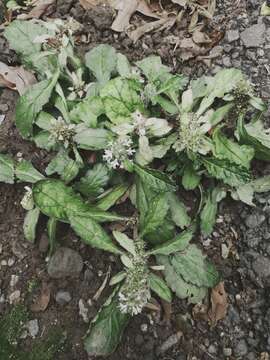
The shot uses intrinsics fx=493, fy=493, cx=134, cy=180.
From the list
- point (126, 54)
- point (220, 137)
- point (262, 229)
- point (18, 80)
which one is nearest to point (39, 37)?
point (18, 80)

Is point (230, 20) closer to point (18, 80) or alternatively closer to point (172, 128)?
point (172, 128)

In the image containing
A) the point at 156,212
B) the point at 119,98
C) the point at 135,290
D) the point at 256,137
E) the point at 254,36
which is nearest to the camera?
the point at 135,290

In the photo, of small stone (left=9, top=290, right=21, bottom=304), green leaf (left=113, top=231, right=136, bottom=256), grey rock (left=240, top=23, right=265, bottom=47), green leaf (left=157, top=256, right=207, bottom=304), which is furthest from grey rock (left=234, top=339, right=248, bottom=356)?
grey rock (left=240, top=23, right=265, bottom=47)

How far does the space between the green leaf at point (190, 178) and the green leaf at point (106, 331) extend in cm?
60

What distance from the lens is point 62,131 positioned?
222cm

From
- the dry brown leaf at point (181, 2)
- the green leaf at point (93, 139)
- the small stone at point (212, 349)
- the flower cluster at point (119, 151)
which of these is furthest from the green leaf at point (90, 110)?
the small stone at point (212, 349)

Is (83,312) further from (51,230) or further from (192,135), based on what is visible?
(192,135)

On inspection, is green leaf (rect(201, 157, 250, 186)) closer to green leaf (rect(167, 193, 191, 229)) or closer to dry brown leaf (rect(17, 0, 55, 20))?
green leaf (rect(167, 193, 191, 229))

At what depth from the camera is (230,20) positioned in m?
2.73

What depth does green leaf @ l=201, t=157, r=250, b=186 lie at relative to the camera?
2055 millimetres

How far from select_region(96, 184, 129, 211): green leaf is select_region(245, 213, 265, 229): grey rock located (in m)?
0.58

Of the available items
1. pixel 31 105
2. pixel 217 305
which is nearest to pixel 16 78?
pixel 31 105

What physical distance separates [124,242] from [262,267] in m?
0.62

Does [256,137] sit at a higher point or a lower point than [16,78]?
higher
